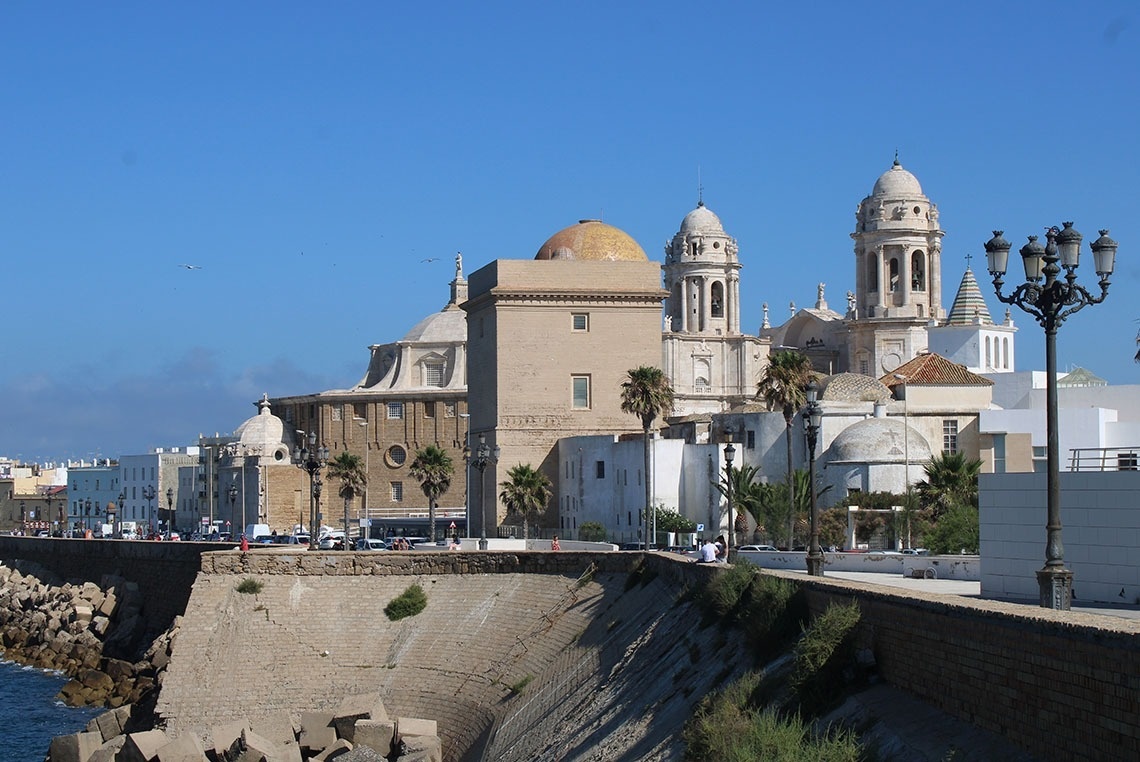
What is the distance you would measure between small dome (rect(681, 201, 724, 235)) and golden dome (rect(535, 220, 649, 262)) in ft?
88.7

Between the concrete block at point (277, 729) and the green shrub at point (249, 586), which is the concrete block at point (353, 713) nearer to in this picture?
the concrete block at point (277, 729)

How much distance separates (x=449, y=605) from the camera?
122 ft

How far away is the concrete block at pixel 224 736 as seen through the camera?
92.7 ft

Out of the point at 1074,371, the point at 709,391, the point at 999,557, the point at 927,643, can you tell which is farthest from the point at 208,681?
the point at 709,391

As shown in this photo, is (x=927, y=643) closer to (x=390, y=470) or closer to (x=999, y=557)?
(x=999, y=557)

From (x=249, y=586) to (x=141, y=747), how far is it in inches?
379

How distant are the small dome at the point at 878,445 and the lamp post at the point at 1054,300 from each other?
38.4 meters

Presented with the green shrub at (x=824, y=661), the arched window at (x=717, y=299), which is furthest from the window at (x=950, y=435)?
the green shrub at (x=824, y=661)

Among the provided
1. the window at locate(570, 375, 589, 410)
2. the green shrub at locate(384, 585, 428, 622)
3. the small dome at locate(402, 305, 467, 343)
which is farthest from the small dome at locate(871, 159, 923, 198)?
the green shrub at locate(384, 585, 428, 622)

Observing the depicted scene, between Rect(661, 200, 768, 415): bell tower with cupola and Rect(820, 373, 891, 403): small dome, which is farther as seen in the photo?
Rect(661, 200, 768, 415): bell tower with cupola

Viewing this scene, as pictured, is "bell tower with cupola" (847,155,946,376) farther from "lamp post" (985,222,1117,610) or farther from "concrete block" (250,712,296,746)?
"lamp post" (985,222,1117,610)

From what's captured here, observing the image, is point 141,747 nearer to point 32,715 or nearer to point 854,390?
point 32,715

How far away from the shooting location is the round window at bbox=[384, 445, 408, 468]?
87500mm

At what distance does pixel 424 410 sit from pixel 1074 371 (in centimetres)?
3129
